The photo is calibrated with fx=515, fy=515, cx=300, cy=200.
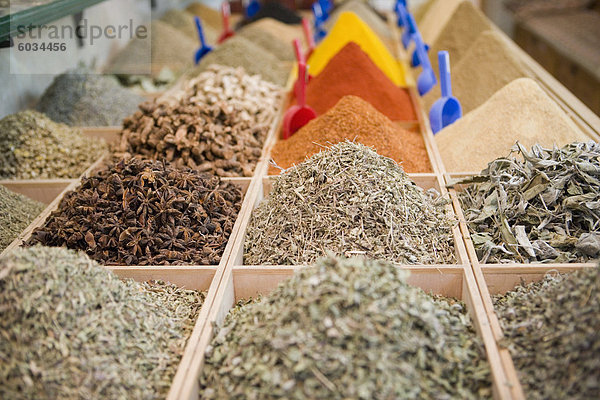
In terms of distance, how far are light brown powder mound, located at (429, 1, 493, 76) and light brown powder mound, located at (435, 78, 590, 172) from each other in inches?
44.7

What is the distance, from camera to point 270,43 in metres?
3.70

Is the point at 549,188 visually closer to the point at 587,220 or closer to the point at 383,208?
the point at 587,220

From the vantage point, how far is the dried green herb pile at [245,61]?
303cm

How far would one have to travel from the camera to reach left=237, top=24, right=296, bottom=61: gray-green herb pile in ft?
11.8

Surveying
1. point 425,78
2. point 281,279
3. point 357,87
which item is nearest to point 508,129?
point 357,87

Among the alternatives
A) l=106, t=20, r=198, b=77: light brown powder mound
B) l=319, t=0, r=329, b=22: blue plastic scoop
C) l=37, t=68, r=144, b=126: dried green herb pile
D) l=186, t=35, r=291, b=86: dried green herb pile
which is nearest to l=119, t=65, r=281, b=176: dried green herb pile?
l=37, t=68, r=144, b=126: dried green herb pile

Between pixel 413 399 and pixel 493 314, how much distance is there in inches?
13.5

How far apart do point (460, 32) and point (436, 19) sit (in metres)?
0.61

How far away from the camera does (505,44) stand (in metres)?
2.77

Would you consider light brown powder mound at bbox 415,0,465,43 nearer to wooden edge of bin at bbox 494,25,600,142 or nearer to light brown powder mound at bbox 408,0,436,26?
light brown powder mound at bbox 408,0,436,26

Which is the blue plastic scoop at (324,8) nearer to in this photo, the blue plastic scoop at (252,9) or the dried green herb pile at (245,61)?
the blue plastic scoop at (252,9)

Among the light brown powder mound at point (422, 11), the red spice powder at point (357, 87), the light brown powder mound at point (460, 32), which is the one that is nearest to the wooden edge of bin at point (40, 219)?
the red spice powder at point (357, 87)

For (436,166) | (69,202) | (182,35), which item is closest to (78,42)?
(182,35)

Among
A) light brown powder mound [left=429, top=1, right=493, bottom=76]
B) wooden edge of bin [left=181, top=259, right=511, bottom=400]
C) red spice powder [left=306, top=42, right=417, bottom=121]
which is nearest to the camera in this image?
wooden edge of bin [left=181, top=259, right=511, bottom=400]
